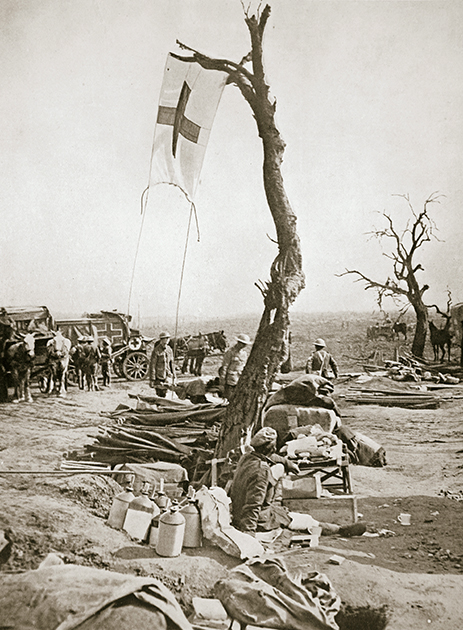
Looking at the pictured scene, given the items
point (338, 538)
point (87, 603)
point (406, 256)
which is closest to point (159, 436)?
point (338, 538)

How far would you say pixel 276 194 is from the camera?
4.73 meters

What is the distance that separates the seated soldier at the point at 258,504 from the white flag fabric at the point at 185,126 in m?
2.47

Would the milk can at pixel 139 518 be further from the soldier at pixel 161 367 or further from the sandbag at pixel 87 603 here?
the soldier at pixel 161 367

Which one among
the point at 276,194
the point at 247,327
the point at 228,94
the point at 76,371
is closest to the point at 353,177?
the point at 276,194

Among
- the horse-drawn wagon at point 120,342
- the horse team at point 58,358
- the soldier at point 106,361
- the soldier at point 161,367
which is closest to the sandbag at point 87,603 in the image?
the horse team at point 58,358

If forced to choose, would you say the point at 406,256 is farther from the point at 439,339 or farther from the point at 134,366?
the point at 134,366

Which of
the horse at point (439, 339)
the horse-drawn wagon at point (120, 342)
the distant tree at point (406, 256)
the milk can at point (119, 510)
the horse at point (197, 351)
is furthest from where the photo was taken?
the horse-drawn wagon at point (120, 342)

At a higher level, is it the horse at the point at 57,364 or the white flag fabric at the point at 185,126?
the white flag fabric at the point at 185,126

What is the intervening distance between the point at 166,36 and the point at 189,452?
3766mm

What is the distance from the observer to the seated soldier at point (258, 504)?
3763 mm

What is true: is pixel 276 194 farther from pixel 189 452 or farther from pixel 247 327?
pixel 189 452

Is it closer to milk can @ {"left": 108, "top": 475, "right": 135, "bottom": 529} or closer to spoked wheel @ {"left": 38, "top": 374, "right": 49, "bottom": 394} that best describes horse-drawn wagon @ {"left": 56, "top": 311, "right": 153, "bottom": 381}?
spoked wheel @ {"left": 38, "top": 374, "right": 49, "bottom": 394}

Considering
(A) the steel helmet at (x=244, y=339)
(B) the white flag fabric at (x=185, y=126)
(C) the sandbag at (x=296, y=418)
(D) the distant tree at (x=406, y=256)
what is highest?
(B) the white flag fabric at (x=185, y=126)

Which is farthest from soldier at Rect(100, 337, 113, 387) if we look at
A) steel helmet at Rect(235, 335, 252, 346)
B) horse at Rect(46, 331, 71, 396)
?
steel helmet at Rect(235, 335, 252, 346)
